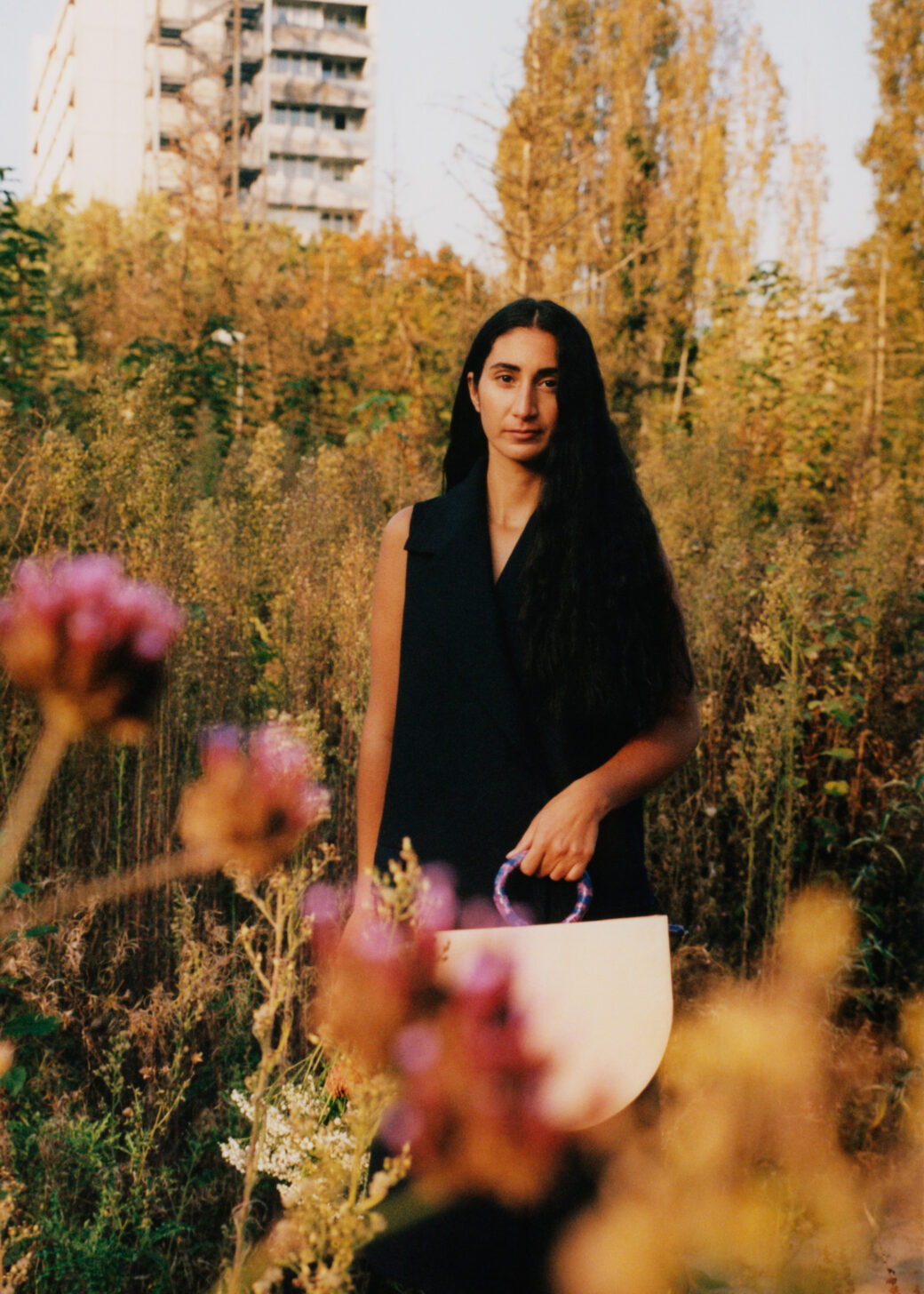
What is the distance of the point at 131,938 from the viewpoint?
8.11ft

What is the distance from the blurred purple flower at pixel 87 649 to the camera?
2.02ft

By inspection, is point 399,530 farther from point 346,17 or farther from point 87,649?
point 346,17

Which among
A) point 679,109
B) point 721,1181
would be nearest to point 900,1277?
point 721,1181

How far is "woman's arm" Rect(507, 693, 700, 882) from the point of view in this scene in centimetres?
139

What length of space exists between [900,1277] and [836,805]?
1.40 metres

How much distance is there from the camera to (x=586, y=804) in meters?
1.42

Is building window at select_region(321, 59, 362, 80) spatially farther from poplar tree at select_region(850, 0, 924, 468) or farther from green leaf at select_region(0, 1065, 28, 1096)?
green leaf at select_region(0, 1065, 28, 1096)

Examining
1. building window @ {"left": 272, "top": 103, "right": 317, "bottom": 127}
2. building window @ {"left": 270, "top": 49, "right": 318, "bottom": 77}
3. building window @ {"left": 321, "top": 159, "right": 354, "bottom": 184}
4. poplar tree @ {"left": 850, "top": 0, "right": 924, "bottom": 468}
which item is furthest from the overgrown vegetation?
building window @ {"left": 270, "top": 49, "right": 318, "bottom": 77}

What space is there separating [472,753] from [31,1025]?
2.70 feet

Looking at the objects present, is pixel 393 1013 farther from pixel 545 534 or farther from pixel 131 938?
pixel 131 938

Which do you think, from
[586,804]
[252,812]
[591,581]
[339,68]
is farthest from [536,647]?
[339,68]

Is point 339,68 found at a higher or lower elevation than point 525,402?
higher

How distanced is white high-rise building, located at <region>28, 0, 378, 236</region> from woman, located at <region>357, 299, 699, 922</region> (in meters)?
41.0

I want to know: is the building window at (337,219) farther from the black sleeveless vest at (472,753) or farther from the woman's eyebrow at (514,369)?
the black sleeveless vest at (472,753)
